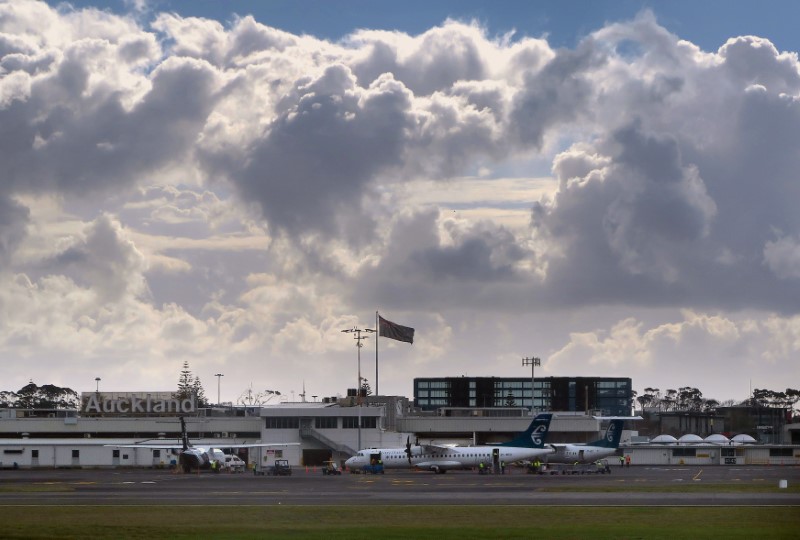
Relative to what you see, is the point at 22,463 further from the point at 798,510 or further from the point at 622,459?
the point at 798,510

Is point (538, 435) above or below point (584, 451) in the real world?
above

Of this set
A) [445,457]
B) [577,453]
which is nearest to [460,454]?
[445,457]

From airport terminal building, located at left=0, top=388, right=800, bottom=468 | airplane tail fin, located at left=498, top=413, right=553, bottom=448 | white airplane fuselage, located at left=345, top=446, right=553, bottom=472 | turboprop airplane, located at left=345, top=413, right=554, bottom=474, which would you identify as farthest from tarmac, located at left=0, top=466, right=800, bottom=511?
airport terminal building, located at left=0, top=388, right=800, bottom=468

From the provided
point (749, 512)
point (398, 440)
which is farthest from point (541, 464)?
point (749, 512)

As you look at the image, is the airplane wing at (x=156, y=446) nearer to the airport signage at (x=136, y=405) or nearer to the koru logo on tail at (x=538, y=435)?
the airport signage at (x=136, y=405)

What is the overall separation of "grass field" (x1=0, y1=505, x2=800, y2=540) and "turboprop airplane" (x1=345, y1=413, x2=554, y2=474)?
52.6 metres

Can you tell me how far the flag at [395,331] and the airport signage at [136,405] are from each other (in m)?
31.2

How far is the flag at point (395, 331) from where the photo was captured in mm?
169875

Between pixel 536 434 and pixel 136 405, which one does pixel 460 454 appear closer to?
pixel 536 434

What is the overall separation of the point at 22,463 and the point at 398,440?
50711 millimetres

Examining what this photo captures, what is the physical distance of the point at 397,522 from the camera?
62.7m

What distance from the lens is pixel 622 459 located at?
5965 inches

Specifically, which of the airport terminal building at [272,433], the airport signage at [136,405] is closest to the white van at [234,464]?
the airport terminal building at [272,433]

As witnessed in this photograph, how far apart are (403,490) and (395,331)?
269 feet
